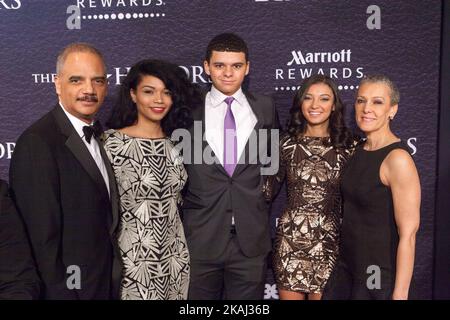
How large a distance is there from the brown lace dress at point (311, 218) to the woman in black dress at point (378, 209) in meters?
0.09

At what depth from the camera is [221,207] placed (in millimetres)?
2033

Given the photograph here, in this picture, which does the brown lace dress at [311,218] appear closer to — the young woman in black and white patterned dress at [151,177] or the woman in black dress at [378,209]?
the woman in black dress at [378,209]

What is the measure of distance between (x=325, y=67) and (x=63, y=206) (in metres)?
1.48

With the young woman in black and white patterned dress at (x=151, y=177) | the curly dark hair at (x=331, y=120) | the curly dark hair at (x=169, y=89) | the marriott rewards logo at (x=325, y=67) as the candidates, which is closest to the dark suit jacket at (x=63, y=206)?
the young woman in black and white patterned dress at (x=151, y=177)

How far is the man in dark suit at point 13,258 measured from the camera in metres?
1.39

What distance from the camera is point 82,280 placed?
1.65m

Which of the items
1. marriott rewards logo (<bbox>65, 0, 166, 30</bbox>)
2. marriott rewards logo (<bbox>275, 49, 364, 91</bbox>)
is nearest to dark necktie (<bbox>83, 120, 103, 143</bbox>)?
marriott rewards logo (<bbox>65, 0, 166, 30</bbox>)

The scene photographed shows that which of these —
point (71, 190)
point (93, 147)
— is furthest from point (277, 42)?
point (71, 190)

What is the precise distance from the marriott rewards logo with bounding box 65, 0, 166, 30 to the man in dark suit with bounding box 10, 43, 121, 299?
2.45 ft

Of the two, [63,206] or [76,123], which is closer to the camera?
[63,206]

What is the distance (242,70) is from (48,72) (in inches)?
44.1

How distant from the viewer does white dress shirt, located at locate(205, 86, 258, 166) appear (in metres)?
2.05

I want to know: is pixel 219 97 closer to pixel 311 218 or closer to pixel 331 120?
pixel 331 120

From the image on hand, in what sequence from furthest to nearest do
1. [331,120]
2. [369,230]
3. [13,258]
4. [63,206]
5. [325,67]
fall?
[325,67], [331,120], [369,230], [63,206], [13,258]
